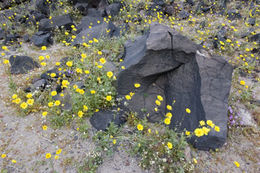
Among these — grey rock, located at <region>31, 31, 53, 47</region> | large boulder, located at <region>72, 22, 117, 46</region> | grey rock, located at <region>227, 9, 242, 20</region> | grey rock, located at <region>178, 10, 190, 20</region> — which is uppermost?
grey rock, located at <region>227, 9, 242, 20</region>

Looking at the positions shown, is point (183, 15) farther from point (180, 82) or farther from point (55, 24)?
point (180, 82)

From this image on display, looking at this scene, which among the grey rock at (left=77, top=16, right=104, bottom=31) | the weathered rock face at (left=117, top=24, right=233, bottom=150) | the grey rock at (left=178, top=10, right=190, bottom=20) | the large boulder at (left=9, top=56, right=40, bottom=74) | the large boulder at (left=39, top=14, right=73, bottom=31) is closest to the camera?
the weathered rock face at (left=117, top=24, right=233, bottom=150)

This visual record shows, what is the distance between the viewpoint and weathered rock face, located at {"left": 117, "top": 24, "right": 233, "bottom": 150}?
3471mm

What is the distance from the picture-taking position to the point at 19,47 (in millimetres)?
6855

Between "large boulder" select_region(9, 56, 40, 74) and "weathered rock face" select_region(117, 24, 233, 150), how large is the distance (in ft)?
11.6

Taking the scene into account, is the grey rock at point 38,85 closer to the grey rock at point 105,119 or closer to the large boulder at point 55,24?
the grey rock at point 105,119

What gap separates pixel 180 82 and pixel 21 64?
203 inches

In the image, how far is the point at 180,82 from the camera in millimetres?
3873

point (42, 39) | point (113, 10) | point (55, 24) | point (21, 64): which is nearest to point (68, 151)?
point (21, 64)

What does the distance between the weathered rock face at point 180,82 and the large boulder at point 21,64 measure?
354 centimetres

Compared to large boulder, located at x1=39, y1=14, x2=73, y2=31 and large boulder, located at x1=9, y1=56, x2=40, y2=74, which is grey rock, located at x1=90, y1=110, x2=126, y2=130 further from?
large boulder, located at x1=39, y1=14, x2=73, y2=31

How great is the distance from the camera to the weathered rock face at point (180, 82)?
3471mm

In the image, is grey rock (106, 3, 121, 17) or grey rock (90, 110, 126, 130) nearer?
grey rock (90, 110, 126, 130)

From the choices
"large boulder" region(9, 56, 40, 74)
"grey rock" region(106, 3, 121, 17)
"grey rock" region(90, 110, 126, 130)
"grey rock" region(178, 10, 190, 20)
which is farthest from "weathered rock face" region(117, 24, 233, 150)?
"grey rock" region(178, 10, 190, 20)
